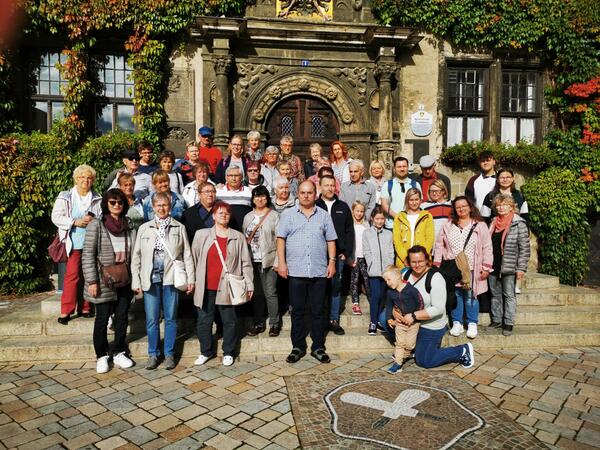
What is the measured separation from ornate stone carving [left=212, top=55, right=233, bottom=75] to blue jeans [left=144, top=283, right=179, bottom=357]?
555 centimetres

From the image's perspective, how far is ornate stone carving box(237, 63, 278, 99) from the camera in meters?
9.46

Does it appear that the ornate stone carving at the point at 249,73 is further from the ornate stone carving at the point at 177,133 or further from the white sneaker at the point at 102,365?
the white sneaker at the point at 102,365

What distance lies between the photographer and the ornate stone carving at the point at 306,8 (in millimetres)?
9555

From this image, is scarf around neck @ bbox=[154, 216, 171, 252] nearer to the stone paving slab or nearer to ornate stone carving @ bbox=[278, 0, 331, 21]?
the stone paving slab

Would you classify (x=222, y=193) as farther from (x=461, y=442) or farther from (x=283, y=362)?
(x=461, y=442)

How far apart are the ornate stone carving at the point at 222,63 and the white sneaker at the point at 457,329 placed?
21.2 ft

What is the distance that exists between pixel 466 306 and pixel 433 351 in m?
1.16

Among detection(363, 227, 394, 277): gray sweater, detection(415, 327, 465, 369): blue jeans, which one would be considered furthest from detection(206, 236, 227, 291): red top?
detection(415, 327, 465, 369): blue jeans

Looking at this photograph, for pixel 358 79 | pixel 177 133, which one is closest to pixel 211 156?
pixel 177 133

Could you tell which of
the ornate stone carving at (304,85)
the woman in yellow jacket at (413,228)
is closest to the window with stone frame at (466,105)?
the ornate stone carving at (304,85)

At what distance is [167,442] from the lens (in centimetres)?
352

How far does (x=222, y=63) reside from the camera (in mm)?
9023

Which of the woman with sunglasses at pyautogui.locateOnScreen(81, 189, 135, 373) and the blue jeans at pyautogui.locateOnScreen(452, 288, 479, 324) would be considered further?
the blue jeans at pyautogui.locateOnScreen(452, 288, 479, 324)

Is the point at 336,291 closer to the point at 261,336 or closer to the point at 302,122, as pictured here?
the point at 261,336
